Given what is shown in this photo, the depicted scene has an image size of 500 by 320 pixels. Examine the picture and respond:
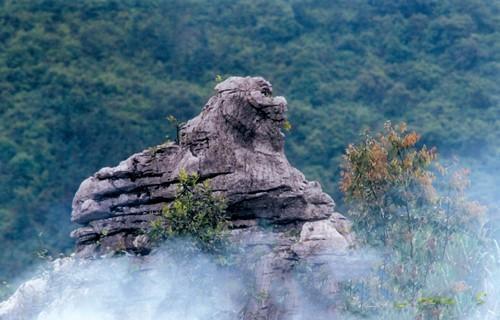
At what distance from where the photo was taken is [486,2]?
4038 centimetres

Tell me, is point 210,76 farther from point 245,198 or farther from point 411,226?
point 245,198

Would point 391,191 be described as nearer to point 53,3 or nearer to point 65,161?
point 65,161

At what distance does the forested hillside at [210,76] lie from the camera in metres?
33.5

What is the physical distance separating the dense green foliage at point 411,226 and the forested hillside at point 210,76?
14625 millimetres

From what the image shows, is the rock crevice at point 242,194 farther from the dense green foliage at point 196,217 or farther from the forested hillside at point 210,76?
the forested hillside at point 210,76

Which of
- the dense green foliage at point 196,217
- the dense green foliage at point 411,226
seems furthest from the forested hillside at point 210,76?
the dense green foliage at point 196,217

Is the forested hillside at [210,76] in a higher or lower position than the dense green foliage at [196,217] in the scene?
higher

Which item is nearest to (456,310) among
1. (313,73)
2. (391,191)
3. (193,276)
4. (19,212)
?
(391,191)

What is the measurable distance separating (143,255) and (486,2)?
26.6m

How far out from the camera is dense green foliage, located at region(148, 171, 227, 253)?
15547 millimetres

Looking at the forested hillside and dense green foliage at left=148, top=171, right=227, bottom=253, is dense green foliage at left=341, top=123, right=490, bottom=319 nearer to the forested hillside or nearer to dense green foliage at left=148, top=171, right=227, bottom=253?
dense green foliage at left=148, top=171, right=227, bottom=253

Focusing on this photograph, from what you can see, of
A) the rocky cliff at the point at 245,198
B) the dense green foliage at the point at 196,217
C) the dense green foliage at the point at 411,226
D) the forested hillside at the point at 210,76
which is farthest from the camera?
the forested hillside at the point at 210,76

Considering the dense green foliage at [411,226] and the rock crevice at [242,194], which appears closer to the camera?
the rock crevice at [242,194]

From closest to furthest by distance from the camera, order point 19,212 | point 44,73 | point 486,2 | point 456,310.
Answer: point 456,310, point 19,212, point 44,73, point 486,2
